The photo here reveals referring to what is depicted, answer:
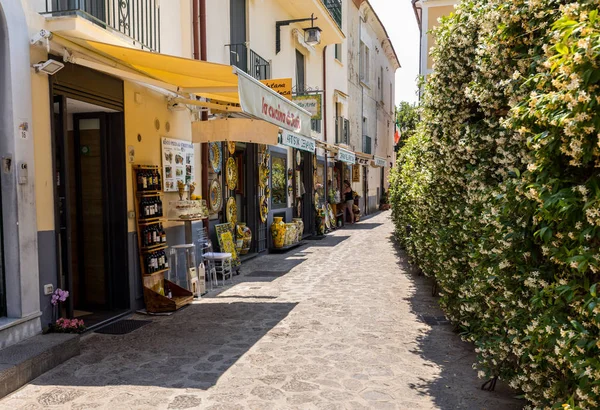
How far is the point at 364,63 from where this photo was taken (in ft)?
88.1

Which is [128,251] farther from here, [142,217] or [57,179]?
[57,179]

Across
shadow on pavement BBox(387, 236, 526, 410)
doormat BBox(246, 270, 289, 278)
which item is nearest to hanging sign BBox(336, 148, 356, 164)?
doormat BBox(246, 270, 289, 278)

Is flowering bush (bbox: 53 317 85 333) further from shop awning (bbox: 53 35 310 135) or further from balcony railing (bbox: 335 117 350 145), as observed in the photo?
balcony railing (bbox: 335 117 350 145)

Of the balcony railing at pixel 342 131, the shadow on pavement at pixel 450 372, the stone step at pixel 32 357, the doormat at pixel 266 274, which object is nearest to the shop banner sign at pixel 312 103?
the doormat at pixel 266 274

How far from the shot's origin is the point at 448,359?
5234mm

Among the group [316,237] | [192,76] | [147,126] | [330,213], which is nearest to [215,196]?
[147,126]

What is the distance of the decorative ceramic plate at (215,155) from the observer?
964 centimetres

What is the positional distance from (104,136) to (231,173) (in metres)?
4.04

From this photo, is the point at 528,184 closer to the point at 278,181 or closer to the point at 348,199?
the point at 278,181

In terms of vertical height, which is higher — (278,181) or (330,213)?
(278,181)

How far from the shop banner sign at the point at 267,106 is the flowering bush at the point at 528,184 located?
6.66 ft

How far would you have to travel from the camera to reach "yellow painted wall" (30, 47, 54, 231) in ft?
17.6

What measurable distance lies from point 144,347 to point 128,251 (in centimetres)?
180

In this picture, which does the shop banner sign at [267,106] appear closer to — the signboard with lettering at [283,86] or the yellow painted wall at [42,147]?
the signboard with lettering at [283,86]
